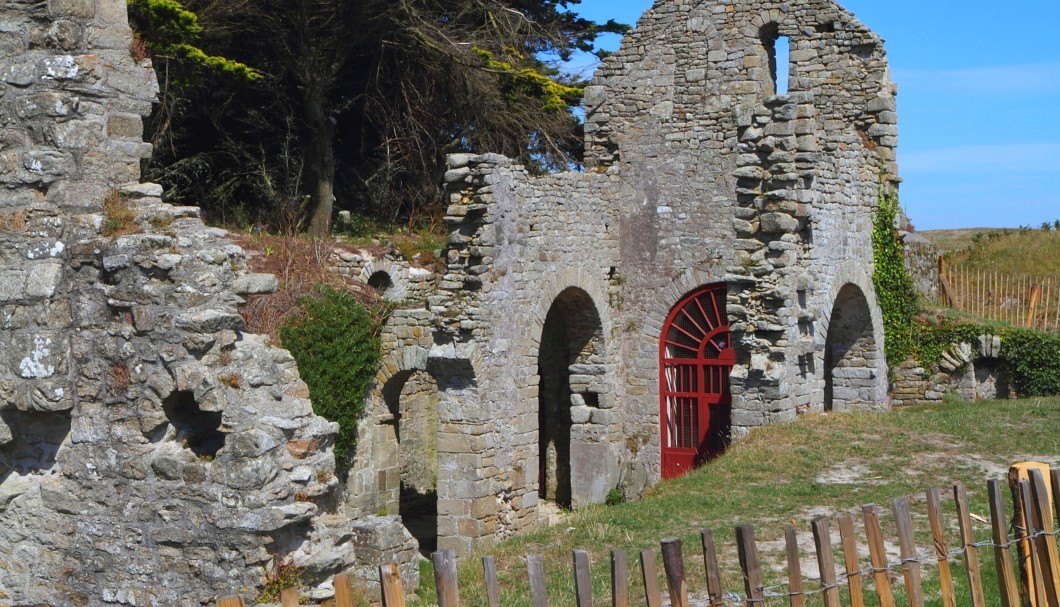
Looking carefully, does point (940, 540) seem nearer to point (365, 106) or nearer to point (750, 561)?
point (750, 561)

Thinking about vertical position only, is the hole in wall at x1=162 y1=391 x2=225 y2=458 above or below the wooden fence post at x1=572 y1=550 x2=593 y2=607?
above

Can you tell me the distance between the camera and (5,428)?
7.52 meters

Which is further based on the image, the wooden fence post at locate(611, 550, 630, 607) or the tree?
the tree

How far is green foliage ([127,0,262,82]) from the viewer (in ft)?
55.3

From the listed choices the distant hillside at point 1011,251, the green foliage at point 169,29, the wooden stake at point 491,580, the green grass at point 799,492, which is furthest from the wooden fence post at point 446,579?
the distant hillside at point 1011,251

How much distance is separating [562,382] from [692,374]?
2.01m

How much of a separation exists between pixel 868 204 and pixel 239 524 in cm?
1217

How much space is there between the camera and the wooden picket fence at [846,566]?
14.3ft

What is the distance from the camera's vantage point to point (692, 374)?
16453mm

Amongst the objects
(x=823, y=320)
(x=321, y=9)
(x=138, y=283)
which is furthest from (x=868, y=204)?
(x=138, y=283)

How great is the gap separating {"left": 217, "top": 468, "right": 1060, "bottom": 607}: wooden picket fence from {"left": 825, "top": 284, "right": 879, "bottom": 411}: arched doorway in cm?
1073

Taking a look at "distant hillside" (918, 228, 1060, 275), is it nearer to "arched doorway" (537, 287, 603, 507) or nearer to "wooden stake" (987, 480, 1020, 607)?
"arched doorway" (537, 287, 603, 507)

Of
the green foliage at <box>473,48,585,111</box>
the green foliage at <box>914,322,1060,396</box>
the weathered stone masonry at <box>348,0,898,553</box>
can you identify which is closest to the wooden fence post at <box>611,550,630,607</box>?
the weathered stone masonry at <box>348,0,898,553</box>

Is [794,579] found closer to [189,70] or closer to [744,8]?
[744,8]
